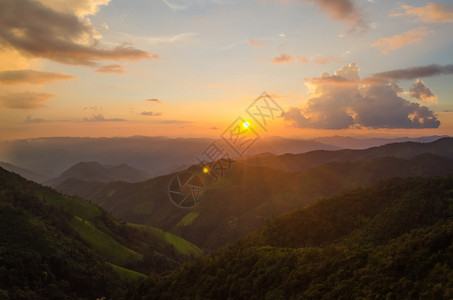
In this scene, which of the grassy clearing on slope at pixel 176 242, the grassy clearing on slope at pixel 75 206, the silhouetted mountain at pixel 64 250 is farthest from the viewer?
the grassy clearing on slope at pixel 176 242

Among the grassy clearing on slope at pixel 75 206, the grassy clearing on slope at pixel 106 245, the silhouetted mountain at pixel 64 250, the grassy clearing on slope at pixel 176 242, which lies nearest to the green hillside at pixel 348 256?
the silhouetted mountain at pixel 64 250

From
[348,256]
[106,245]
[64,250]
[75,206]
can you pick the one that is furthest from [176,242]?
[348,256]

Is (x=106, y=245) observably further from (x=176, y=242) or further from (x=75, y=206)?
(x=176, y=242)

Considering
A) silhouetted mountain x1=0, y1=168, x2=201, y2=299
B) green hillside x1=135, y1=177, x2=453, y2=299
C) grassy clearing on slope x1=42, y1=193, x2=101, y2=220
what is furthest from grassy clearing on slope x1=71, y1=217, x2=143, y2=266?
green hillside x1=135, y1=177, x2=453, y2=299

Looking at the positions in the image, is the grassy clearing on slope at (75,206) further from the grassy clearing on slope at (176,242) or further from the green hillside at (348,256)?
the green hillside at (348,256)

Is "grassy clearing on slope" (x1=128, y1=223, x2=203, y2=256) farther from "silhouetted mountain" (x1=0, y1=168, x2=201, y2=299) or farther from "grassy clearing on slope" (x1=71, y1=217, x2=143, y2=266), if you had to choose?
"grassy clearing on slope" (x1=71, y1=217, x2=143, y2=266)

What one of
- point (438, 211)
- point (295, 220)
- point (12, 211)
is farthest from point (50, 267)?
point (438, 211)
